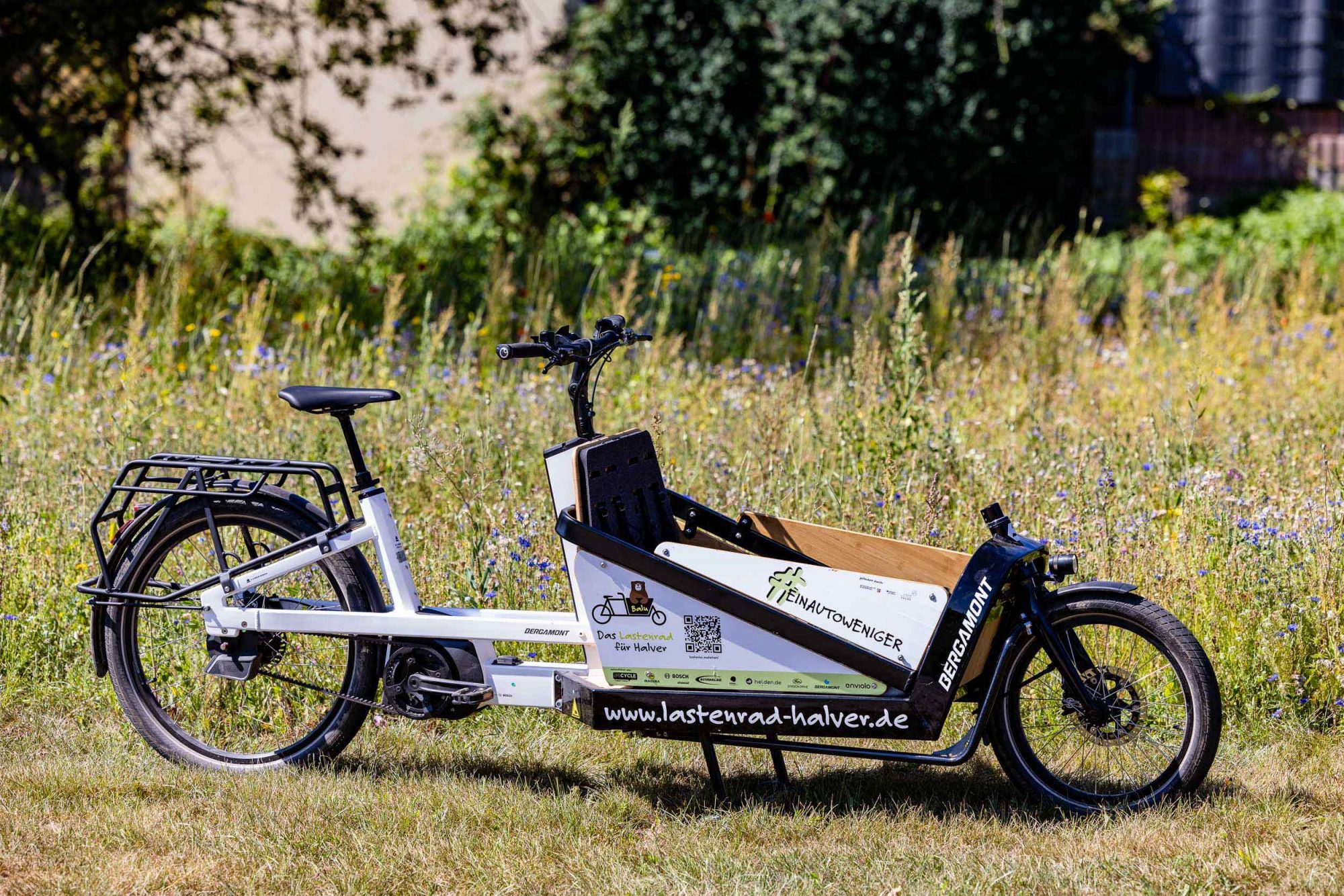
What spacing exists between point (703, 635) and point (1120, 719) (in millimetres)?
1045

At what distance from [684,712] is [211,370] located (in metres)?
3.92

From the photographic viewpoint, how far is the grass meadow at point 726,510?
3133 mm

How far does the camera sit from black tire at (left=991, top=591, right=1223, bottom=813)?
3.18m

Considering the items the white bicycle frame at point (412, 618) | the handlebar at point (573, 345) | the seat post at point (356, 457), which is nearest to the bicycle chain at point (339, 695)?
the white bicycle frame at point (412, 618)

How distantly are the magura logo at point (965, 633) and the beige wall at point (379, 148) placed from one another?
31.2ft

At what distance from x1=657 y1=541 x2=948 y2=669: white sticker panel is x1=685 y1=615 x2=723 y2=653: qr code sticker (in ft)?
0.36

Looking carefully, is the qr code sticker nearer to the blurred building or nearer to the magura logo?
the magura logo

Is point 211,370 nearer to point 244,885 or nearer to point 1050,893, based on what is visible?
point 244,885

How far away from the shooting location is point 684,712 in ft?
10.8

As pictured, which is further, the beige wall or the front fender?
the beige wall

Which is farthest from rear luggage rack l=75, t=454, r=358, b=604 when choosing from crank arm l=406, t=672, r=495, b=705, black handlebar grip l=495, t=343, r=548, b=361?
black handlebar grip l=495, t=343, r=548, b=361

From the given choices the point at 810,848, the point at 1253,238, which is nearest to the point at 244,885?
the point at 810,848

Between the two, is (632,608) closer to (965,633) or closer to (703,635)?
(703,635)

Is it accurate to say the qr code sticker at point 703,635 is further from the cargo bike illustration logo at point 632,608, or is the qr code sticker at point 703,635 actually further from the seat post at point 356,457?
the seat post at point 356,457
